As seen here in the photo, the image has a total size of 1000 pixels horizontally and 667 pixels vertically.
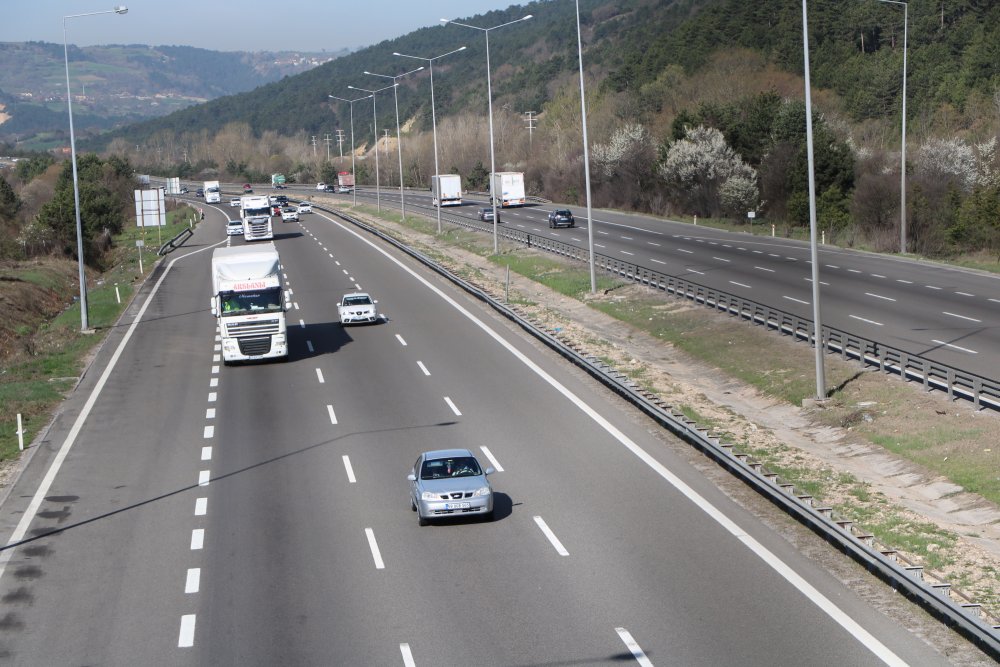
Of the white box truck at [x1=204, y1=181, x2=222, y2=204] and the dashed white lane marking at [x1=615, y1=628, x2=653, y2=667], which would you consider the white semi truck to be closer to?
the white box truck at [x1=204, y1=181, x2=222, y2=204]

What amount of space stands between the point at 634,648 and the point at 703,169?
272ft

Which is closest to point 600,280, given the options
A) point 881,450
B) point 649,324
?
point 649,324

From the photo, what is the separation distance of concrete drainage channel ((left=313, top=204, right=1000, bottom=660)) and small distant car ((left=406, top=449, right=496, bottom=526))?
17.9 ft

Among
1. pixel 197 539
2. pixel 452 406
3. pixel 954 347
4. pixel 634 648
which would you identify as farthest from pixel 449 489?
pixel 954 347

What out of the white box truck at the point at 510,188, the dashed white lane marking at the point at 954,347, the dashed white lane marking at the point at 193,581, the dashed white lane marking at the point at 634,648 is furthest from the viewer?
the white box truck at the point at 510,188

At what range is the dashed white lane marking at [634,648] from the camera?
47.3 ft

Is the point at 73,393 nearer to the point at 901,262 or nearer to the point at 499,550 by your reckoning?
the point at 499,550

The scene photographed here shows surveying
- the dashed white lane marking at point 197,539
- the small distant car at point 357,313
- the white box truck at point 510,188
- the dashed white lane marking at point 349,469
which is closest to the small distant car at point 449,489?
the dashed white lane marking at point 349,469

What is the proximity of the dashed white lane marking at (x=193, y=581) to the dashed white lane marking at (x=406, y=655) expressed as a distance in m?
4.32

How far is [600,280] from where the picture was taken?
5472cm

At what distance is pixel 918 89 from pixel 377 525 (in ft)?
341

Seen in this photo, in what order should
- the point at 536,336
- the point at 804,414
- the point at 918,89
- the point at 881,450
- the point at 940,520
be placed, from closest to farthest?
the point at 940,520 → the point at 881,450 → the point at 804,414 → the point at 536,336 → the point at 918,89

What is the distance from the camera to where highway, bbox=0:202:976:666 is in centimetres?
1540

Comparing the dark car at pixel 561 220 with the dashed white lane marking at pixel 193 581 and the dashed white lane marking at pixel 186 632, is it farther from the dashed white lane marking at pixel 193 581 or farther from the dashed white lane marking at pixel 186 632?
the dashed white lane marking at pixel 186 632
